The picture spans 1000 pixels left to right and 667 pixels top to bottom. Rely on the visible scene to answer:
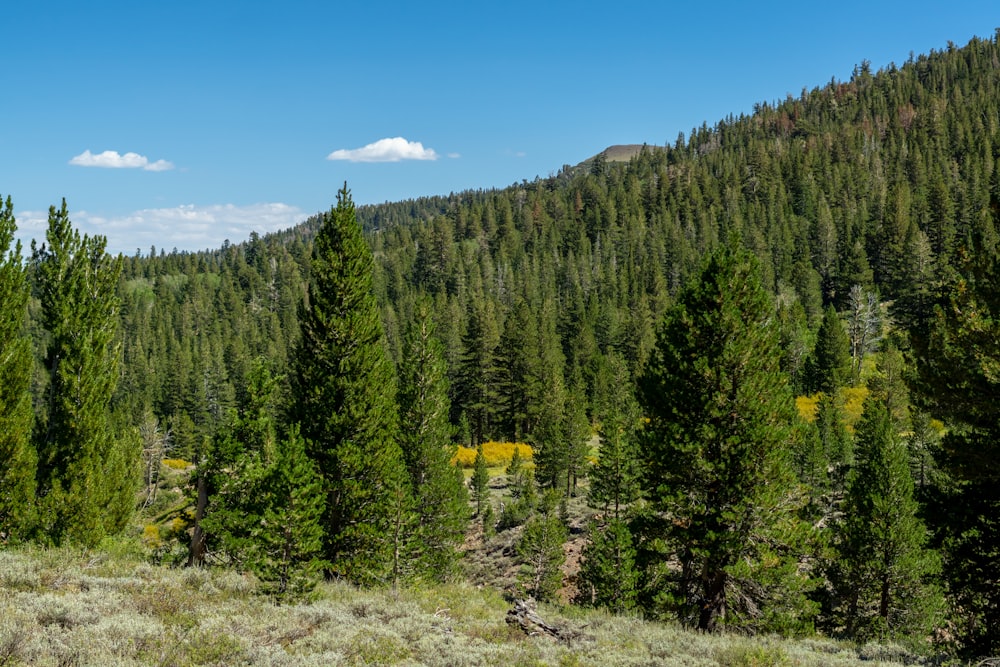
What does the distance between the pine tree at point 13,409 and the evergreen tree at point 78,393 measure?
25.7 inches

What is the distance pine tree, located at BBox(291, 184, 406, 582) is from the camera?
19812 millimetres

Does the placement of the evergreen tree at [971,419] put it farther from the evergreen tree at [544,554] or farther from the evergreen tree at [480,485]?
the evergreen tree at [480,485]

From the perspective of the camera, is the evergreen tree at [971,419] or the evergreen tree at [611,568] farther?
the evergreen tree at [611,568]

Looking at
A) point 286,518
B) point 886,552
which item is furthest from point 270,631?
point 886,552

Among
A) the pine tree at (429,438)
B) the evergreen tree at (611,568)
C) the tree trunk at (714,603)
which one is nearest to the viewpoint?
the tree trunk at (714,603)

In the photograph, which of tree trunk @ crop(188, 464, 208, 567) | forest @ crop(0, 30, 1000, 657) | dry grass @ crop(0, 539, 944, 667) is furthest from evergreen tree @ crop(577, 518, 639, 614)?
tree trunk @ crop(188, 464, 208, 567)

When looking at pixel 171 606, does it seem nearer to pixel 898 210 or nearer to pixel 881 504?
pixel 881 504

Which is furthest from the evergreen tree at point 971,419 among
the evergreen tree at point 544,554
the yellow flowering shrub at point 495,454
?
the yellow flowering shrub at point 495,454

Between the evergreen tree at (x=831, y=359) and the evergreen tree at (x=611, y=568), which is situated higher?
the evergreen tree at (x=831, y=359)

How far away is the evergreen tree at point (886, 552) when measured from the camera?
24672 millimetres

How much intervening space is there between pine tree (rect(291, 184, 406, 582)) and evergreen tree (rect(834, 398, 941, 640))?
66.3 feet

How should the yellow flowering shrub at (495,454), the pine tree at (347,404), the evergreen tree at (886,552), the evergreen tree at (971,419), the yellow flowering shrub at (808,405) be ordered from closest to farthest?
1. the evergreen tree at (971,419)
2. the pine tree at (347,404)
3. the evergreen tree at (886,552)
4. the yellow flowering shrub at (808,405)
5. the yellow flowering shrub at (495,454)

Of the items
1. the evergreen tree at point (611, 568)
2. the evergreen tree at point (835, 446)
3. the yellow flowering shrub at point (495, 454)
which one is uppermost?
the evergreen tree at point (835, 446)

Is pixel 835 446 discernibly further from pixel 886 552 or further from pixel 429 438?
pixel 429 438
